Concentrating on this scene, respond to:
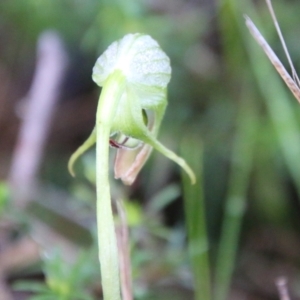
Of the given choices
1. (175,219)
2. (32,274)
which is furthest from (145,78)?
(175,219)

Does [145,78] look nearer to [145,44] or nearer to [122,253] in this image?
[145,44]

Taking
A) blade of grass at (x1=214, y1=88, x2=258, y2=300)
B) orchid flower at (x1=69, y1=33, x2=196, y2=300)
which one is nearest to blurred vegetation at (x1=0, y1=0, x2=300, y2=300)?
blade of grass at (x1=214, y1=88, x2=258, y2=300)

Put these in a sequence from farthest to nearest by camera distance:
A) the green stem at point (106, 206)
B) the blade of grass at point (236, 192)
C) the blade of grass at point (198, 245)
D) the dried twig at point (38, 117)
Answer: the dried twig at point (38, 117) → the blade of grass at point (236, 192) → the blade of grass at point (198, 245) → the green stem at point (106, 206)

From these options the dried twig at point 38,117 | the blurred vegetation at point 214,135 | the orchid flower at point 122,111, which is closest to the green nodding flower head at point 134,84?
the orchid flower at point 122,111

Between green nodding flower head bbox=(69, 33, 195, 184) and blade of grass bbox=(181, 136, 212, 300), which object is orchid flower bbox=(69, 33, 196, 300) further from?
blade of grass bbox=(181, 136, 212, 300)

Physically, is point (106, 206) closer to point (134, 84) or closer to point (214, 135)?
point (134, 84)

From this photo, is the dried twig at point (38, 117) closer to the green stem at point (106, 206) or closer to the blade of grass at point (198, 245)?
the blade of grass at point (198, 245)

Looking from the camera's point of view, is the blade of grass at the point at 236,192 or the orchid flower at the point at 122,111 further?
the blade of grass at the point at 236,192
